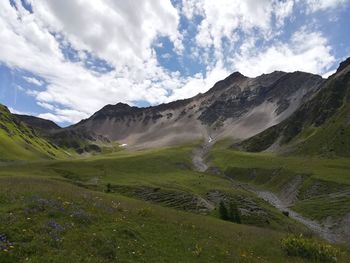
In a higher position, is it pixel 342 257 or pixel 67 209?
pixel 67 209

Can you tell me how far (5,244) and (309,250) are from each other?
21596 mm

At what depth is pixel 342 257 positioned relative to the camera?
28.9m

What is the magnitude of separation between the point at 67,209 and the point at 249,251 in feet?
46.1

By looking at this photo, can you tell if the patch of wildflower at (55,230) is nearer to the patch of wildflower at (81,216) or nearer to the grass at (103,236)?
the grass at (103,236)

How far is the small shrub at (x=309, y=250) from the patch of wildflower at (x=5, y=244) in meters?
20.4

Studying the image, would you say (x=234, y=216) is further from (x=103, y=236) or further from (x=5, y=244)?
(x=5, y=244)

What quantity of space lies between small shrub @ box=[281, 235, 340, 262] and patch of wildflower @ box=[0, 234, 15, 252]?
20436 millimetres

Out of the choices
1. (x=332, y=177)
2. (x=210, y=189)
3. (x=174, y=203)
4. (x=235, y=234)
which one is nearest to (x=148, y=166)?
(x=210, y=189)

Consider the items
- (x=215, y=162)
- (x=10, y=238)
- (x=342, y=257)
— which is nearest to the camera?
(x=10, y=238)

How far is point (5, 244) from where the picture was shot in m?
18.3

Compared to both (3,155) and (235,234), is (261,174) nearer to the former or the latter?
(235,234)

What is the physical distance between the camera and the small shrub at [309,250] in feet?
89.9

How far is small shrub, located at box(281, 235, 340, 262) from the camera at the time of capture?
27406mm

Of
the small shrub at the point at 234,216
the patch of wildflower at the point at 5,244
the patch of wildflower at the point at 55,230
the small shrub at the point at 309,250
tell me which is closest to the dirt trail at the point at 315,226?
the small shrub at the point at 234,216
